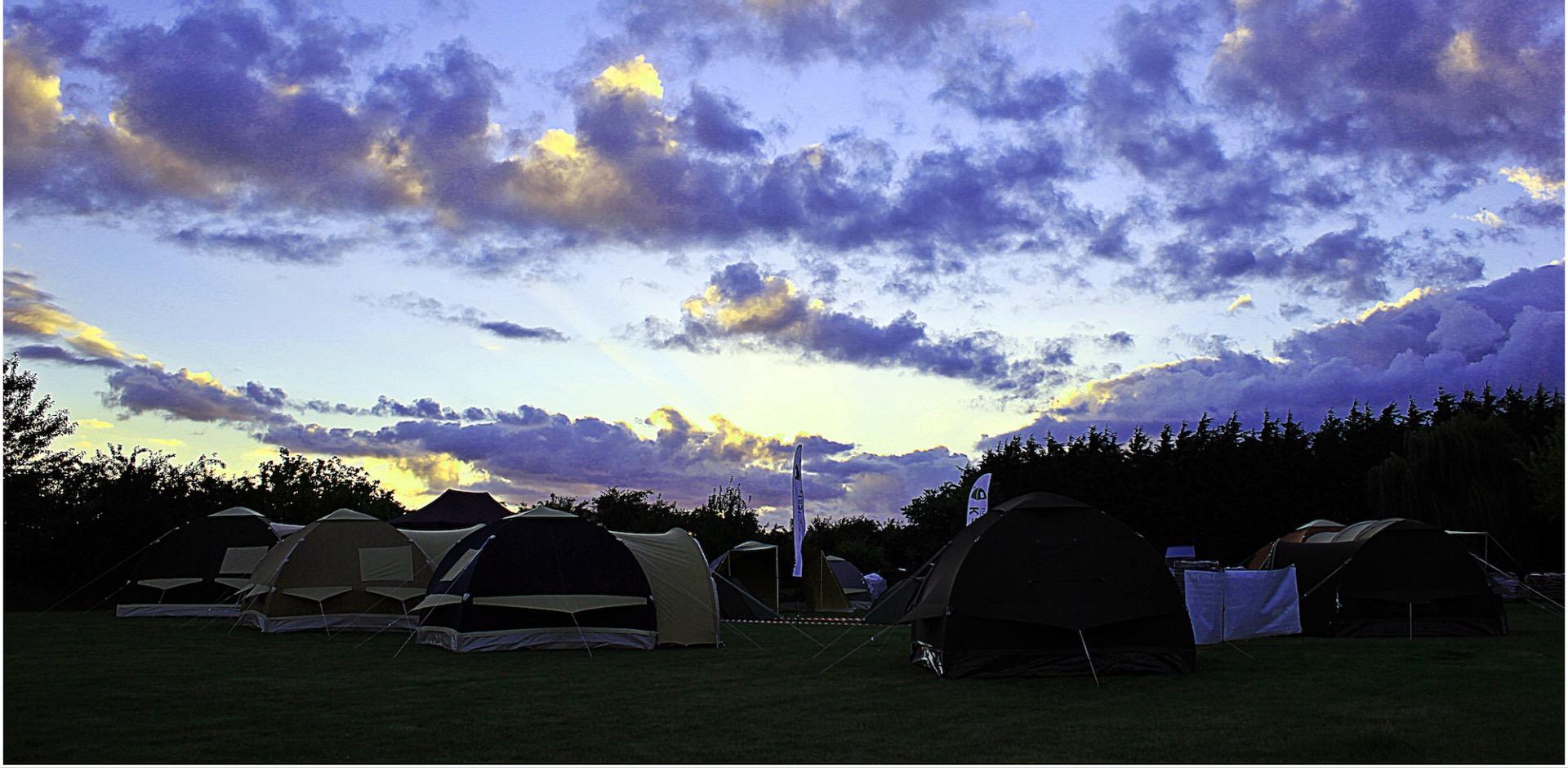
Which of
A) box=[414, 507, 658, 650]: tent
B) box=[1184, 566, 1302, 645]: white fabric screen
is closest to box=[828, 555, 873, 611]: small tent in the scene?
box=[1184, 566, 1302, 645]: white fabric screen

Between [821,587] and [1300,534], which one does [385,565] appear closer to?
[821,587]

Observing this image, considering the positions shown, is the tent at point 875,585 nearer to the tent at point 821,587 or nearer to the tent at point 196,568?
the tent at point 821,587

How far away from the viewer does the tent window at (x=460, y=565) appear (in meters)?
17.9

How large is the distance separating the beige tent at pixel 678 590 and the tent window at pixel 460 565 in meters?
2.24

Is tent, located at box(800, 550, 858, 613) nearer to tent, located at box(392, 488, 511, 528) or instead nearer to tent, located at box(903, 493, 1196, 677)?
tent, located at box(392, 488, 511, 528)

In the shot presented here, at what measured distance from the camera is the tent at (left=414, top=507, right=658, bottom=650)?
1725 centimetres

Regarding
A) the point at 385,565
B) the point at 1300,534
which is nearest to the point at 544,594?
the point at 385,565

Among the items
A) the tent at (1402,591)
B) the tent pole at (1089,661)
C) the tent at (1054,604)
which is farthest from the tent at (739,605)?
the tent pole at (1089,661)

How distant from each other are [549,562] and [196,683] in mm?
6145

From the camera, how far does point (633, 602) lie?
58.6 ft

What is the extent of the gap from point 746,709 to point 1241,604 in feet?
39.1

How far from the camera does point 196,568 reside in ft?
89.7

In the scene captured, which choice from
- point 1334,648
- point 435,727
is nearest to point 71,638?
point 435,727

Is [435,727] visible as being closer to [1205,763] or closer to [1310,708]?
[1205,763]
